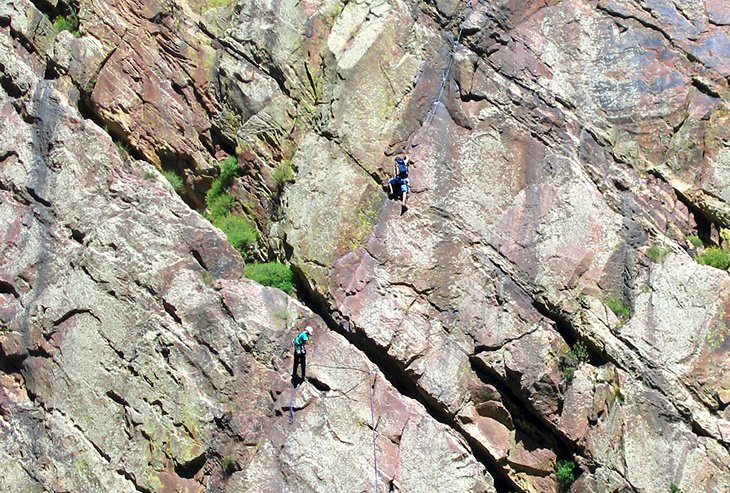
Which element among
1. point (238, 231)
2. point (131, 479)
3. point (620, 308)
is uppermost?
point (620, 308)

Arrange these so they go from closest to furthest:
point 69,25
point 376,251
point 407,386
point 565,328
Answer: point 565,328, point 407,386, point 376,251, point 69,25

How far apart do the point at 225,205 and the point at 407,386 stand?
5.71m

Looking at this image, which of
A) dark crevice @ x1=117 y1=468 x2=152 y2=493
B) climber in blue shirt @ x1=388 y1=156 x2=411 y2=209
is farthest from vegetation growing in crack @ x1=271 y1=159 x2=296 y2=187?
dark crevice @ x1=117 y1=468 x2=152 y2=493

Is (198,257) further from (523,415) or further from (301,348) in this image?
(523,415)

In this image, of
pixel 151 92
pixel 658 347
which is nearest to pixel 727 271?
pixel 658 347

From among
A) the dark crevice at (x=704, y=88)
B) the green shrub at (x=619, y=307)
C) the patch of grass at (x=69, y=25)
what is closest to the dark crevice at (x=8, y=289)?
the patch of grass at (x=69, y=25)

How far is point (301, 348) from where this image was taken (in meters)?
16.9

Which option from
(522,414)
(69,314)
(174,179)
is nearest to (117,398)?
(69,314)

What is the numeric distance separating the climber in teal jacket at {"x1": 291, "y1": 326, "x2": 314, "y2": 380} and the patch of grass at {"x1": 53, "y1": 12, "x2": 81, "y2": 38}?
28.7ft

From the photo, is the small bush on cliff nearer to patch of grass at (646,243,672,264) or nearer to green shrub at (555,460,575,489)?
patch of grass at (646,243,672,264)

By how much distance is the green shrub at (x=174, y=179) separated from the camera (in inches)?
751

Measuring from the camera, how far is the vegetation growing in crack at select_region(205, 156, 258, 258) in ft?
62.0

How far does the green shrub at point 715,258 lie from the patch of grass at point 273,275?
8.33m

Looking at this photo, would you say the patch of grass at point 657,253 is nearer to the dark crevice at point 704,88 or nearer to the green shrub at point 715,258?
the green shrub at point 715,258
